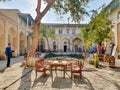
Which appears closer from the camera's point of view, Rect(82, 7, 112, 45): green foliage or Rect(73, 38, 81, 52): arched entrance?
Rect(82, 7, 112, 45): green foliage

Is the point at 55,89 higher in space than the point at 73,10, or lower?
lower

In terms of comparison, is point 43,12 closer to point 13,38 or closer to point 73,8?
point 73,8

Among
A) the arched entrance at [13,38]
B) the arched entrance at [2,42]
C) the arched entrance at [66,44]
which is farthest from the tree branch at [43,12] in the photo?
the arched entrance at [66,44]

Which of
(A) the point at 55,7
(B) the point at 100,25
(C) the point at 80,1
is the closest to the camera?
(C) the point at 80,1

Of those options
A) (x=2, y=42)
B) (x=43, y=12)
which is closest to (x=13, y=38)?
(x=2, y=42)

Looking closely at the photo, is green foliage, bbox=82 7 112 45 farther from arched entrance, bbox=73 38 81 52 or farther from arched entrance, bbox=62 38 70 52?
arched entrance, bbox=62 38 70 52

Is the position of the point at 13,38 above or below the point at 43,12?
below

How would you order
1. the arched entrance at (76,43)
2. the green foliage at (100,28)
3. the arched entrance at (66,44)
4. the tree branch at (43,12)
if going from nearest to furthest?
the tree branch at (43,12), the green foliage at (100,28), the arched entrance at (76,43), the arched entrance at (66,44)

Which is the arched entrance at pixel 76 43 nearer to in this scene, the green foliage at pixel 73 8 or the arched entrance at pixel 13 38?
the arched entrance at pixel 13 38

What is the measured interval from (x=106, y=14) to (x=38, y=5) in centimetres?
983

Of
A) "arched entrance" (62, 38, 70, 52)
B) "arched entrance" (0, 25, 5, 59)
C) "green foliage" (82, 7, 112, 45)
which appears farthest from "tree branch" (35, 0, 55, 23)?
"arched entrance" (62, 38, 70, 52)

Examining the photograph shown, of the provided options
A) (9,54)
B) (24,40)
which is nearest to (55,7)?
(9,54)

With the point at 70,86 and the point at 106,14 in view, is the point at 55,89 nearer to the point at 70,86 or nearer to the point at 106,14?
the point at 70,86

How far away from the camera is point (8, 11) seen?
33188mm
